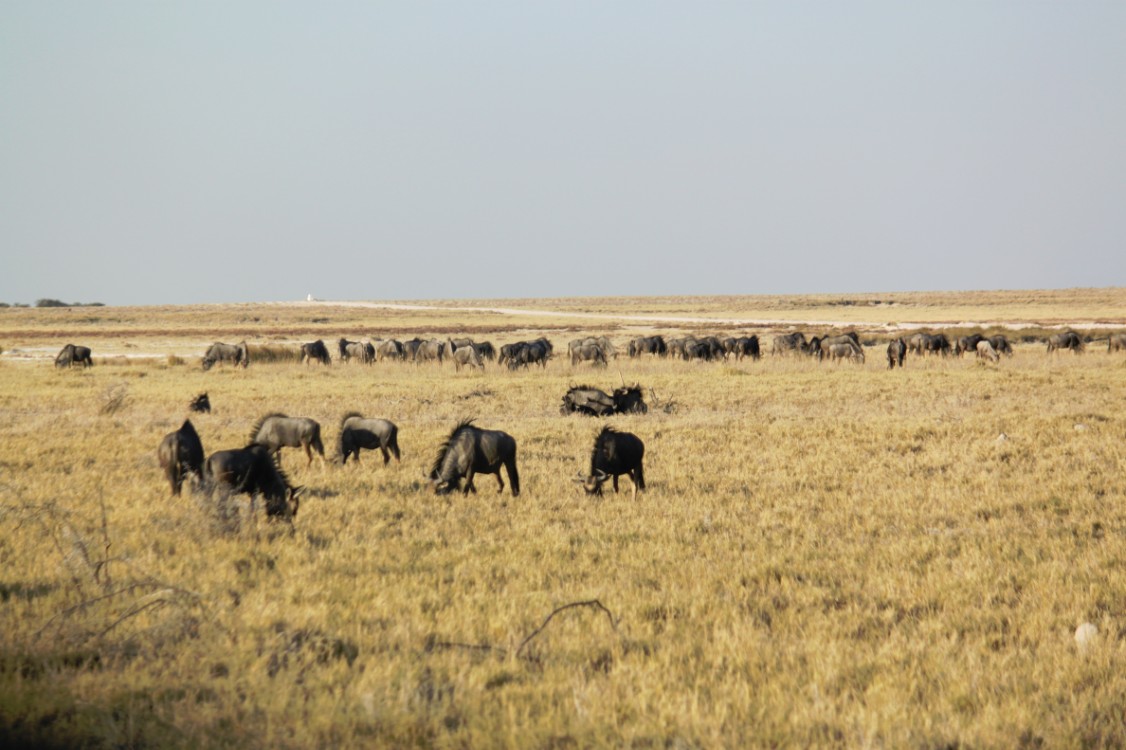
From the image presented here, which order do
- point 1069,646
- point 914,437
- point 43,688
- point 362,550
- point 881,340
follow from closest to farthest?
point 43,688, point 1069,646, point 362,550, point 914,437, point 881,340

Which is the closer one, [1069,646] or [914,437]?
[1069,646]

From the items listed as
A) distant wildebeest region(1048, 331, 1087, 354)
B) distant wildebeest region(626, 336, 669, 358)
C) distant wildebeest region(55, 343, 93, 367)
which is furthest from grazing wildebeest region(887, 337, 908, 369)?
distant wildebeest region(55, 343, 93, 367)

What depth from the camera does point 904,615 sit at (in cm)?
664

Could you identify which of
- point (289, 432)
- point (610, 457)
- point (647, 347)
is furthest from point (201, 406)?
point (647, 347)

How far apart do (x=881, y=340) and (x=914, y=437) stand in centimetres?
3881

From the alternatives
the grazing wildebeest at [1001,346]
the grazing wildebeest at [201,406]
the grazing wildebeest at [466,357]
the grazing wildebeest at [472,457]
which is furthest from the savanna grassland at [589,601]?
the grazing wildebeest at [1001,346]

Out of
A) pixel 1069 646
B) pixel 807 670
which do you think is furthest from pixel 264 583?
pixel 1069 646

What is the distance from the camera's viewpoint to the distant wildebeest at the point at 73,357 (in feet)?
117

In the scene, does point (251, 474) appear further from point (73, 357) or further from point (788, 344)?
point (788, 344)

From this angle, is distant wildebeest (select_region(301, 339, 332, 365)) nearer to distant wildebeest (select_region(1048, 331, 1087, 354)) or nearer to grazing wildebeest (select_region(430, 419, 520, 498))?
grazing wildebeest (select_region(430, 419, 520, 498))

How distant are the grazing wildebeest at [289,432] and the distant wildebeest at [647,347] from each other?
2996 cm

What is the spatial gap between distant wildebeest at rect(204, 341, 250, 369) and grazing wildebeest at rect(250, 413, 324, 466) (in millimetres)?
24361

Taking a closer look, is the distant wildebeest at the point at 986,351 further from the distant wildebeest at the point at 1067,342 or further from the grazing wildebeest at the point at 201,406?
the grazing wildebeest at the point at 201,406

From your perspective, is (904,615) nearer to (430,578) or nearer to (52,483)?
(430,578)
